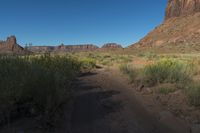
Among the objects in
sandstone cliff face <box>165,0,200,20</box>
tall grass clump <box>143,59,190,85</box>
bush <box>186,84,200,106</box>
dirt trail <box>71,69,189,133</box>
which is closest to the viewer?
dirt trail <box>71,69,189,133</box>

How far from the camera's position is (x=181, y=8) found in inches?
5379

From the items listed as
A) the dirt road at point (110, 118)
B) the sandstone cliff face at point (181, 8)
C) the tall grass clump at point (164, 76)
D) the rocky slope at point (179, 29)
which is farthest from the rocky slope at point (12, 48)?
the sandstone cliff face at point (181, 8)

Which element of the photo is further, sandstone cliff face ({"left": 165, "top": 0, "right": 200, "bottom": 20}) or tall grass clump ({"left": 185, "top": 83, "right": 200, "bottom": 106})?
sandstone cliff face ({"left": 165, "top": 0, "right": 200, "bottom": 20})

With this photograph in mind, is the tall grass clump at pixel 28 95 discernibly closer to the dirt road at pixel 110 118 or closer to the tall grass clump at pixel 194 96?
the dirt road at pixel 110 118

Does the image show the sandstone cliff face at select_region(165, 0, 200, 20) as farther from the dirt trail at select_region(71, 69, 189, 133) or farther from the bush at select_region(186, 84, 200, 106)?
the dirt trail at select_region(71, 69, 189, 133)

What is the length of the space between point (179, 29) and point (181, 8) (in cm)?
3721

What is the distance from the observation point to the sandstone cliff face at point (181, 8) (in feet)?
415

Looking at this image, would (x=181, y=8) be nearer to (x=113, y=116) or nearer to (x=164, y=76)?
(x=164, y=76)

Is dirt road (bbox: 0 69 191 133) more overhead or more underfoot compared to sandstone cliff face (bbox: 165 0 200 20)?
more underfoot

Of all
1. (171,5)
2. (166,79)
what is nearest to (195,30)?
(171,5)

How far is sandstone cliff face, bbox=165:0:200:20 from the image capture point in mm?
126562

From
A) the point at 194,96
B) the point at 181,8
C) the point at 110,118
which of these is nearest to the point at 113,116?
the point at 110,118

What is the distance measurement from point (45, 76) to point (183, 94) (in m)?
4.95

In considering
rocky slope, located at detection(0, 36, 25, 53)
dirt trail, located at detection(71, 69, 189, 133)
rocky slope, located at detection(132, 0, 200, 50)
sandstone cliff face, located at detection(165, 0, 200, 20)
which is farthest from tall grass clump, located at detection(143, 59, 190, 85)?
sandstone cliff face, located at detection(165, 0, 200, 20)
